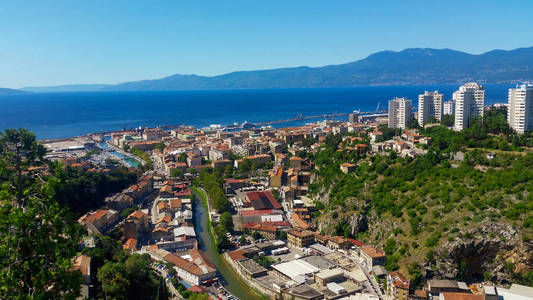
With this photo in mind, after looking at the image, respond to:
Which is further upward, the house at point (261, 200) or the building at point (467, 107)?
the building at point (467, 107)

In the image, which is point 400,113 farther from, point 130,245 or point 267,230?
point 130,245

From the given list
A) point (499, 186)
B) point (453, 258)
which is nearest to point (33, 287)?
point (453, 258)

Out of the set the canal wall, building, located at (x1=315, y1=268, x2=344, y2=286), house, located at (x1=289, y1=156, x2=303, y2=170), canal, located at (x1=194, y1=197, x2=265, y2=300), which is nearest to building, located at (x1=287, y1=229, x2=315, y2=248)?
building, located at (x1=315, y1=268, x2=344, y2=286)

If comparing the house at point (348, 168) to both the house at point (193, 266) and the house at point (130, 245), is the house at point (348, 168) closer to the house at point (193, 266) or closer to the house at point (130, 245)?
the house at point (193, 266)

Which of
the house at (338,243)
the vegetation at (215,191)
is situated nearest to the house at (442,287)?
the house at (338,243)

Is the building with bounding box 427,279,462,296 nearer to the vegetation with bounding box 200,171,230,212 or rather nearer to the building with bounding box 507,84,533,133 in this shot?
the vegetation with bounding box 200,171,230,212
